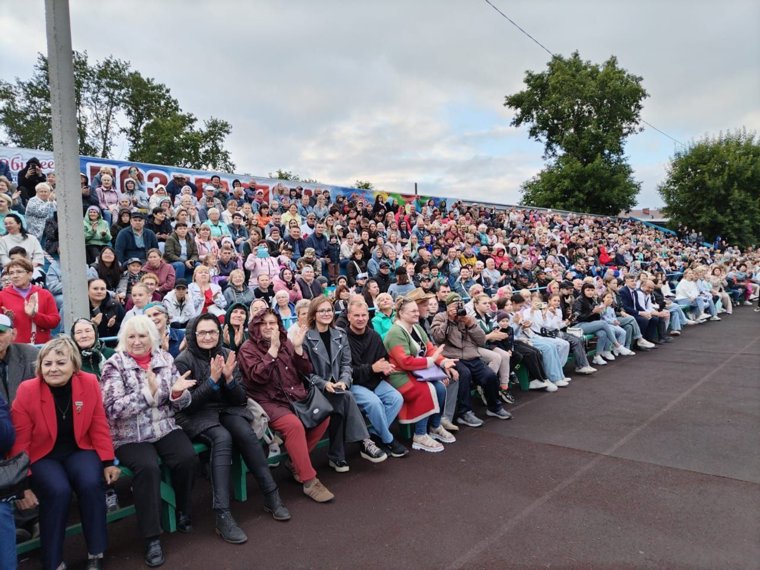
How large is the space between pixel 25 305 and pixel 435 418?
4123 mm

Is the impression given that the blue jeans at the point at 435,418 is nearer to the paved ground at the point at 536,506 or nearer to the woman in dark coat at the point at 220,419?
the paved ground at the point at 536,506

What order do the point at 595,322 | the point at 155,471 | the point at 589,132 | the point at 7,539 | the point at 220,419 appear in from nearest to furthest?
the point at 7,539
the point at 155,471
the point at 220,419
the point at 595,322
the point at 589,132

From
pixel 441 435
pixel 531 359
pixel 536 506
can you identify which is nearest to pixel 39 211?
A: pixel 441 435

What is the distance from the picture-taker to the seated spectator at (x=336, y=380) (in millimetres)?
4223

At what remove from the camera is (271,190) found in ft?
43.4

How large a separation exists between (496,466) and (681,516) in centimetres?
140

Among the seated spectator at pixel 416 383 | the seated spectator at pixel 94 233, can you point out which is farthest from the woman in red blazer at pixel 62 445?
the seated spectator at pixel 94 233

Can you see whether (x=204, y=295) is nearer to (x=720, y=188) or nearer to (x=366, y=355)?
(x=366, y=355)

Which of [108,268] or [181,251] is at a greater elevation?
[181,251]

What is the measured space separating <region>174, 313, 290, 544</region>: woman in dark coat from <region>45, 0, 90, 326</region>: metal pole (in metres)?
1.08

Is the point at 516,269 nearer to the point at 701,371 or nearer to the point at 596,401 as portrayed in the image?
the point at 701,371

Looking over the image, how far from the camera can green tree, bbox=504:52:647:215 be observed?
3684cm

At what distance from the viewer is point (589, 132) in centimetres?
3778

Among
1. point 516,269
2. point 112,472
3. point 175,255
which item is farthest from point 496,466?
point 516,269
